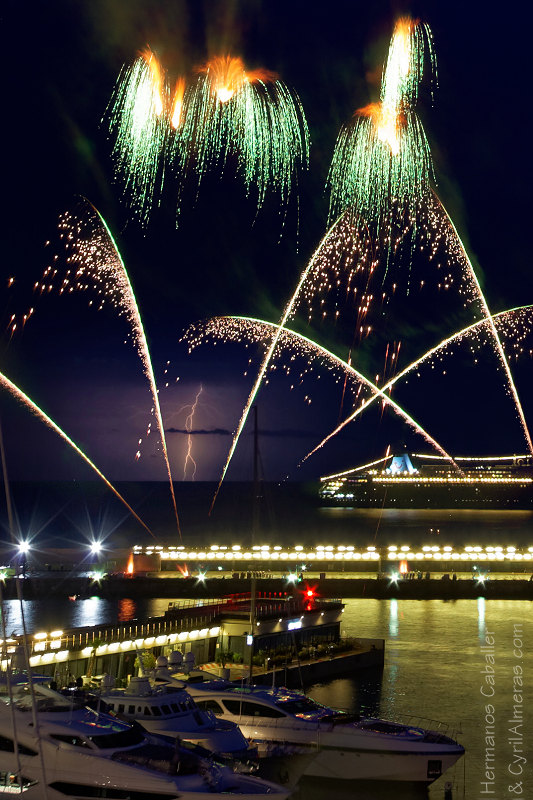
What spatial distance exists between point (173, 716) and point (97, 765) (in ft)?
9.82

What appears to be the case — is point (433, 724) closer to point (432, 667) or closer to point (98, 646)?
point (432, 667)

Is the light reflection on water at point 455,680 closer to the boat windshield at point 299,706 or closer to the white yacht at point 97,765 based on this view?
the boat windshield at point 299,706

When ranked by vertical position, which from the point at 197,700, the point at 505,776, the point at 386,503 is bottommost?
the point at 505,776

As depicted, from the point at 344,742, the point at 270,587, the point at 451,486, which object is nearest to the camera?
the point at 344,742

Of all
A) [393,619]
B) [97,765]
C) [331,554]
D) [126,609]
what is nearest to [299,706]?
[97,765]

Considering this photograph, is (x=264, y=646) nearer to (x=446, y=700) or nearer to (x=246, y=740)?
(x=446, y=700)

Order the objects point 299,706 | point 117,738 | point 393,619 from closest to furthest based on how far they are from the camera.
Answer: point 117,738 → point 299,706 → point 393,619

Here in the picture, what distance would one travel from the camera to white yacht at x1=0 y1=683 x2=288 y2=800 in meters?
13.0

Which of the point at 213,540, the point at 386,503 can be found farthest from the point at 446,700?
the point at 386,503

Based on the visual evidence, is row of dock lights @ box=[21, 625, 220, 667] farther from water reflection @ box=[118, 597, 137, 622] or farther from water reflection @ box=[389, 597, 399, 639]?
water reflection @ box=[118, 597, 137, 622]

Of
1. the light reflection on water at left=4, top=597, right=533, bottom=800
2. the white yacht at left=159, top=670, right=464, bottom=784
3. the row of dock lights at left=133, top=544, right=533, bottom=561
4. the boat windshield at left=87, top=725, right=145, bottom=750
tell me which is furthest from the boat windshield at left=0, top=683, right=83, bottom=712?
the row of dock lights at left=133, top=544, right=533, bottom=561

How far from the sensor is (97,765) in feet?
43.0

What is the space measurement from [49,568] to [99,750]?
150ft

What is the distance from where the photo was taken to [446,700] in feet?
82.2
